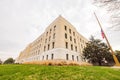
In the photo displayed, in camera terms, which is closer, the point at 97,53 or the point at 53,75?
the point at 53,75

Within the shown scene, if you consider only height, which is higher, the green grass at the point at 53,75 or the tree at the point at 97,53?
the tree at the point at 97,53

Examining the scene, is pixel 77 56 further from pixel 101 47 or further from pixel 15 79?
pixel 15 79

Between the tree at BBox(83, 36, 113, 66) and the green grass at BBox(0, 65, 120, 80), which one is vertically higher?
the tree at BBox(83, 36, 113, 66)

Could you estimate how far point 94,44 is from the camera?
31.2 m

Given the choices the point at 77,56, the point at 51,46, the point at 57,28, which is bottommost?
the point at 77,56

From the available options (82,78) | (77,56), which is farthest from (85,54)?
(82,78)

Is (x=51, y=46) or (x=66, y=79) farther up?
(x=51, y=46)

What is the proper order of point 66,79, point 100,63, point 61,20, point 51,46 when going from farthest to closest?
point 100,63, point 61,20, point 51,46, point 66,79

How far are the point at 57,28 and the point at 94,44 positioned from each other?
43.9 feet

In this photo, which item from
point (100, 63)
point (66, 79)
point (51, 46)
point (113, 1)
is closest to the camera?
point (113, 1)

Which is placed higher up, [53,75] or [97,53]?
[97,53]

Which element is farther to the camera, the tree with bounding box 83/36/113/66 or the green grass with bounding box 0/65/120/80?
the tree with bounding box 83/36/113/66

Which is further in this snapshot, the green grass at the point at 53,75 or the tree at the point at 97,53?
the tree at the point at 97,53

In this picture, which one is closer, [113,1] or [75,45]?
[113,1]
